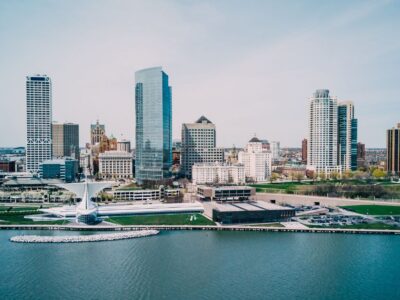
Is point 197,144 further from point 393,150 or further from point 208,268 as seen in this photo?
point 208,268

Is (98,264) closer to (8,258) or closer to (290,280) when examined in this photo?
(8,258)

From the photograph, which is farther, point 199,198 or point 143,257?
point 199,198

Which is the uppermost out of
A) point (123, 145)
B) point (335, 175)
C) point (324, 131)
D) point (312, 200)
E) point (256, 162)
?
point (324, 131)

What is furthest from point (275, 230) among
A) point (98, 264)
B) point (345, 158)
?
point (345, 158)

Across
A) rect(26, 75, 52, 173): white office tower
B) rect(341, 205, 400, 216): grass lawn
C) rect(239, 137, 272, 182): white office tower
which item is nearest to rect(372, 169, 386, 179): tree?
rect(239, 137, 272, 182): white office tower

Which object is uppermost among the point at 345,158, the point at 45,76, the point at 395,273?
the point at 45,76

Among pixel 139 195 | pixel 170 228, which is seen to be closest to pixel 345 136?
pixel 139 195

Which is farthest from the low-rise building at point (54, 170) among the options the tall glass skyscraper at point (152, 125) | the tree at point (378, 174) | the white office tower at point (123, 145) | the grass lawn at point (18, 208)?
the tree at point (378, 174)
